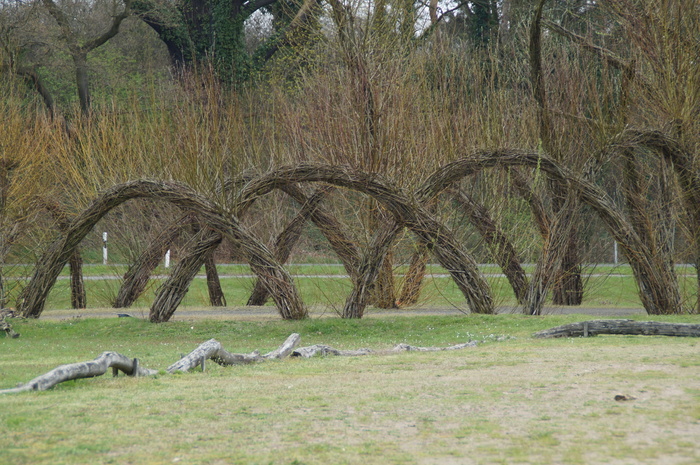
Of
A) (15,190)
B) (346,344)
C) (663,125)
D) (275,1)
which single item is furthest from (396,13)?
(275,1)

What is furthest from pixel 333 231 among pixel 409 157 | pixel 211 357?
pixel 211 357

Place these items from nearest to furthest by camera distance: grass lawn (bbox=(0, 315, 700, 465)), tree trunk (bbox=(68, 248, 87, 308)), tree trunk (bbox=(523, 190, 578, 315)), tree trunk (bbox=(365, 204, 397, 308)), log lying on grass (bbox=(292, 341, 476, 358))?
grass lawn (bbox=(0, 315, 700, 465)) → log lying on grass (bbox=(292, 341, 476, 358)) → tree trunk (bbox=(523, 190, 578, 315)) → tree trunk (bbox=(365, 204, 397, 308)) → tree trunk (bbox=(68, 248, 87, 308))

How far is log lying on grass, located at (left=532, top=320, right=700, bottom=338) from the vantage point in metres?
12.3

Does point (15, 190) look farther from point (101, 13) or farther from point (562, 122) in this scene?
point (101, 13)

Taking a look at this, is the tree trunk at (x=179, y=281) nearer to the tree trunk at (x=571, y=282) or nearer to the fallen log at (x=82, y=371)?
the fallen log at (x=82, y=371)

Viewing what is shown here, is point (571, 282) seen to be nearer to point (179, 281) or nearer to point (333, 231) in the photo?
point (333, 231)

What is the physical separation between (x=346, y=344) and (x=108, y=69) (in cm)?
2504

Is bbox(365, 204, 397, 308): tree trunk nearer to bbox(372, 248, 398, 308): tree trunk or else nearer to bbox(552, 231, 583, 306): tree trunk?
bbox(372, 248, 398, 308): tree trunk

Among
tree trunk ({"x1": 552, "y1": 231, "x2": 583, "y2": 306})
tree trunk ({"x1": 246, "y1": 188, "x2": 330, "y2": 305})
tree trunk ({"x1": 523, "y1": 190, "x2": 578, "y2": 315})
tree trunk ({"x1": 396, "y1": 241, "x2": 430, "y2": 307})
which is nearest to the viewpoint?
tree trunk ({"x1": 523, "y1": 190, "x2": 578, "y2": 315})

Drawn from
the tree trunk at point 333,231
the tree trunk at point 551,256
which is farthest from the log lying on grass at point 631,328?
the tree trunk at point 333,231

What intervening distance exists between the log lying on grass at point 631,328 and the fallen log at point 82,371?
267 inches

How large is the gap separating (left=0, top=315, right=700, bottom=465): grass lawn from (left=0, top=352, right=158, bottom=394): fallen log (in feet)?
0.45

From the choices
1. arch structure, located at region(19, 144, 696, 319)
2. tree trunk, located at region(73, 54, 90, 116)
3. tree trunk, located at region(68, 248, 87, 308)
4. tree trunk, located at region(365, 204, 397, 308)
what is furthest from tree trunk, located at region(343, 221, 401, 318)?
tree trunk, located at region(73, 54, 90, 116)

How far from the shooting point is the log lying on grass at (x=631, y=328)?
40.3 ft
